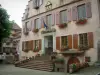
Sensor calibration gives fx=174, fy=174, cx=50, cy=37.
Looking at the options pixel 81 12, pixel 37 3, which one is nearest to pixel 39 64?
pixel 81 12

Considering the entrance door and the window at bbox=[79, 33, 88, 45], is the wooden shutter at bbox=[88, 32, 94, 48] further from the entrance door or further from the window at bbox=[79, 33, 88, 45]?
the entrance door

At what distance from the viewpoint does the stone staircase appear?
60.8ft

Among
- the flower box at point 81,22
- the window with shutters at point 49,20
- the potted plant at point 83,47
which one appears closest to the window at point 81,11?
the flower box at point 81,22

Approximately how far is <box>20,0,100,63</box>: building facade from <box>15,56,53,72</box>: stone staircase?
65.6 inches

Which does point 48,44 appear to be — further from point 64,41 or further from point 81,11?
point 81,11

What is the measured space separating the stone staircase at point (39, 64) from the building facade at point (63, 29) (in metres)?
1.67

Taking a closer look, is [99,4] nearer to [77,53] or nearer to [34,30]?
[77,53]

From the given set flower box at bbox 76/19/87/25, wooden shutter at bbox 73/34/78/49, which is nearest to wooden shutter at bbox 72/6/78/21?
flower box at bbox 76/19/87/25

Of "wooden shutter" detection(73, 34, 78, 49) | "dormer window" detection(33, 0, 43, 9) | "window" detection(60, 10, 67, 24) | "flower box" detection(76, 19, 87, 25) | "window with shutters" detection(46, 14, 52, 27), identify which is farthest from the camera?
"dormer window" detection(33, 0, 43, 9)

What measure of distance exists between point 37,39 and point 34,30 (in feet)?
4.62

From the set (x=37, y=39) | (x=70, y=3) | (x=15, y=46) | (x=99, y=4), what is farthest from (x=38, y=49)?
(x=15, y=46)

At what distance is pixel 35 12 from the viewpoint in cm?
2597

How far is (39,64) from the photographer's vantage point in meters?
20.1

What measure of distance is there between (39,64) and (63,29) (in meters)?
4.98
